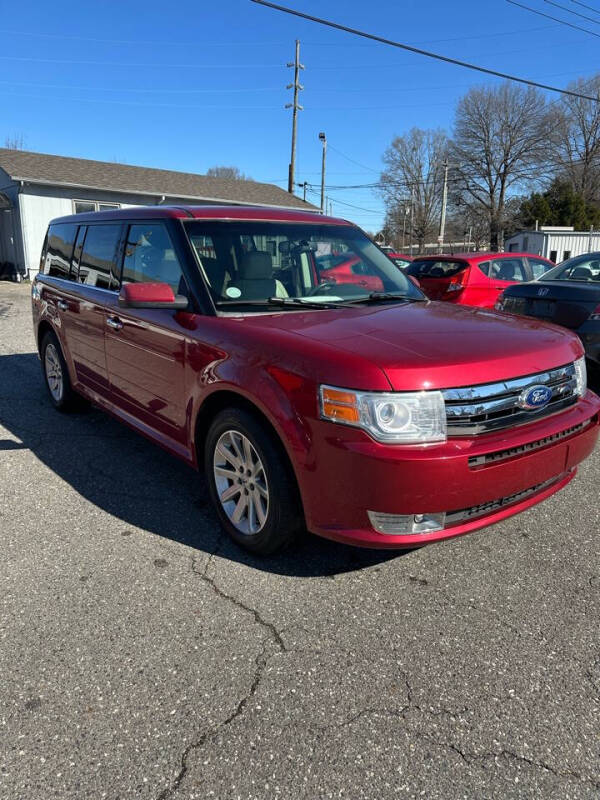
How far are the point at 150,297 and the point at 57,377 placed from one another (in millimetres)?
2892

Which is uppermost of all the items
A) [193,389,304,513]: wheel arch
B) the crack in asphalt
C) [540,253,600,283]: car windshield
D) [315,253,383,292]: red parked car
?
[540,253,600,283]: car windshield

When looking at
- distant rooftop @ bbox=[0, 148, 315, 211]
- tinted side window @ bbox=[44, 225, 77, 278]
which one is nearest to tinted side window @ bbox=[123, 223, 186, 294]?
tinted side window @ bbox=[44, 225, 77, 278]

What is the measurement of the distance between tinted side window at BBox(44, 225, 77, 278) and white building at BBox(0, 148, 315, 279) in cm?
1485

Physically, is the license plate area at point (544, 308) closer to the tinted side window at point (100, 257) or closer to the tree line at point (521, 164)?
the tinted side window at point (100, 257)

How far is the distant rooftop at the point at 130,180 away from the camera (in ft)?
67.2

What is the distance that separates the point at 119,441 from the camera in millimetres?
4934

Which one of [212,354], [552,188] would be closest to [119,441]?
[212,354]

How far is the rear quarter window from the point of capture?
10500 mm

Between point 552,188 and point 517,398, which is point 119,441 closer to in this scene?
point 517,398

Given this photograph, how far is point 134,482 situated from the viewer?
4.06 m

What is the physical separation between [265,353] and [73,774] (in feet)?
5.85

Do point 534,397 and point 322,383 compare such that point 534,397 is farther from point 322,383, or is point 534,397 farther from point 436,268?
point 436,268

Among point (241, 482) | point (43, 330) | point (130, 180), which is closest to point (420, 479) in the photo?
point (241, 482)

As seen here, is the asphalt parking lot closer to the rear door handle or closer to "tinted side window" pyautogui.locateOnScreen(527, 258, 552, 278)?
the rear door handle
